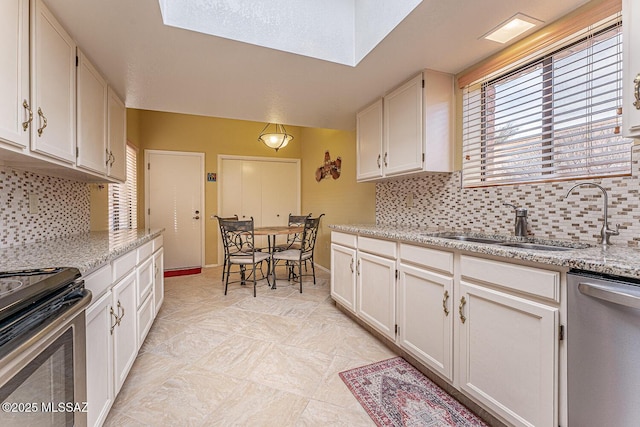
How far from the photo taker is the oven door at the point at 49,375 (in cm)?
68

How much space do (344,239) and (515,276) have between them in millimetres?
1652

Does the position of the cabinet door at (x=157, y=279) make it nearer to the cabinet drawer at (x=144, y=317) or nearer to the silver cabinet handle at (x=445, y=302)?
the cabinet drawer at (x=144, y=317)

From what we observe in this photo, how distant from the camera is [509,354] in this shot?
1263 millimetres

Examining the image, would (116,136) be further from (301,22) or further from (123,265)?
(301,22)

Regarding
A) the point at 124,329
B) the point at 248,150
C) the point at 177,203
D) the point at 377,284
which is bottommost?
the point at 124,329

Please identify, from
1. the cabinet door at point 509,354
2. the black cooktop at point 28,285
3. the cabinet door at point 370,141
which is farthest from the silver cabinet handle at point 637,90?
the black cooktop at point 28,285

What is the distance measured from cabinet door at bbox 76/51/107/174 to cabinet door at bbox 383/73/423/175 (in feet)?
7.50

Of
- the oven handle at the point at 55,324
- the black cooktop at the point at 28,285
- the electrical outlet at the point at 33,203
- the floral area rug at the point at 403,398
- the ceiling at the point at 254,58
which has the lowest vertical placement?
the floral area rug at the point at 403,398

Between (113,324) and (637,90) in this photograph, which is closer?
(637,90)

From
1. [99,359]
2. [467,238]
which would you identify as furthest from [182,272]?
[467,238]

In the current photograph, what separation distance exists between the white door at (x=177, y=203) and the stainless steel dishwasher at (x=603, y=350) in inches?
196

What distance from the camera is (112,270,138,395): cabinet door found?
1.50 metres

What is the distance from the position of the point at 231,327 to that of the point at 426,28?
272cm

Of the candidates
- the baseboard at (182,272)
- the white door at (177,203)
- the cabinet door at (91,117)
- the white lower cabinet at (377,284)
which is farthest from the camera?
the white door at (177,203)
